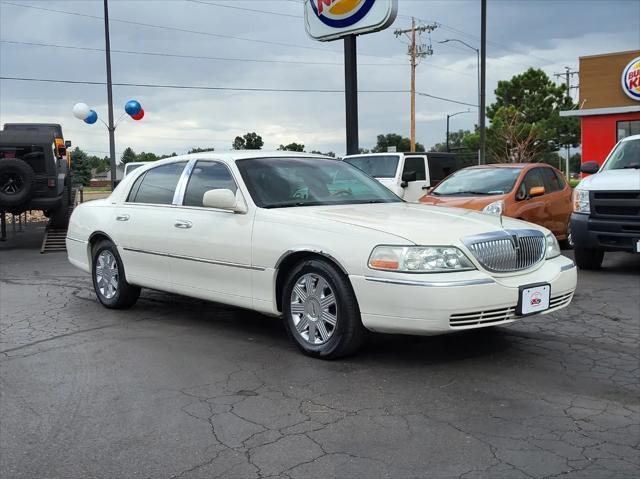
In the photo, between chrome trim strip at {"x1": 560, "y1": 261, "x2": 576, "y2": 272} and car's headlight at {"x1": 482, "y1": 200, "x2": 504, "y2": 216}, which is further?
car's headlight at {"x1": 482, "y1": 200, "x2": 504, "y2": 216}

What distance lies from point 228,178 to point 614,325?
369 centimetres

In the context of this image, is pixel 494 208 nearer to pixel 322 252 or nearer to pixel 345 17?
pixel 322 252

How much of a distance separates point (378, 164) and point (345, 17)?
3.24m

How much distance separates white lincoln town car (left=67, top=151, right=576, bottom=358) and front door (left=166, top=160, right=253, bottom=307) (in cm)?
1

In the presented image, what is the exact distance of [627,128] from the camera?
25422mm

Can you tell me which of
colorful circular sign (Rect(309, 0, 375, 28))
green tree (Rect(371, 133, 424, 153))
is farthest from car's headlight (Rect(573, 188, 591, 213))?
green tree (Rect(371, 133, 424, 153))

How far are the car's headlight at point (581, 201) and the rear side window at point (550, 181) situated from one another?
1370 millimetres

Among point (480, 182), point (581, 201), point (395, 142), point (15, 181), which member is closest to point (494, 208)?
point (480, 182)

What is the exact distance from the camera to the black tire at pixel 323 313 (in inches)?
189

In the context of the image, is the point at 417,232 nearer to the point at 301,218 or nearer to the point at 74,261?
the point at 301,218

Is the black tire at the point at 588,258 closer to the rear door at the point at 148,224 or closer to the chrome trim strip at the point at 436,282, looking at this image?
the chrome trim strip at the point at 436,282

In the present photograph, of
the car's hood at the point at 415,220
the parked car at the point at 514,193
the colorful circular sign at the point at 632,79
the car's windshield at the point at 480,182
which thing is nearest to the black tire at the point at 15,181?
the parked car at the point at 514,193

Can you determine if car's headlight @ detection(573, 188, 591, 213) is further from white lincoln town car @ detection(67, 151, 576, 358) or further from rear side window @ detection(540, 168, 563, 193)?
white lincoln town car @ detection(67, 151, 576, 358)

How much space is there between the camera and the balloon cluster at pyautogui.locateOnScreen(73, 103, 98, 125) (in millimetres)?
27269
